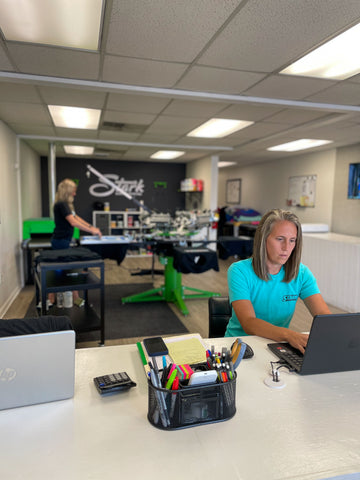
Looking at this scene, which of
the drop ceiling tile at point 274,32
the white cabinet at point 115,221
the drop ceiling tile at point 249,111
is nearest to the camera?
the drop ceiling tile at point 274,32

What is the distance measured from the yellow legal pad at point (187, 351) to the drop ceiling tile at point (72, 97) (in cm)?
272

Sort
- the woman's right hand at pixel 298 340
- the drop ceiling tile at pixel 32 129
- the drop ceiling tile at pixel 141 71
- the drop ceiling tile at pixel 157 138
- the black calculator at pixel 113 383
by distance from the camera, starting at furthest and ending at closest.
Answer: the drop ceiling tile at pixel 157 138 → the drop ceiling tile at pixel 32 129 → the drop ceiling tile at pixel 141 71 → the woman's right hand at pixel 298 340 → the black calculator at pixel 113 383

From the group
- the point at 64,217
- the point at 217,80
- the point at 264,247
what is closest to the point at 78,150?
the point at 64,217

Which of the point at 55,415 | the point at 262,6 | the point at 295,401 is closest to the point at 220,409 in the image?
the point at 295,401

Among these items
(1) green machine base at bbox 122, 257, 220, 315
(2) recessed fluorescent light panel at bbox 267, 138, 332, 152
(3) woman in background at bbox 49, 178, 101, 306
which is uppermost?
(2) recessed fluorescent light panel at bbox 267, 138, 332, 152

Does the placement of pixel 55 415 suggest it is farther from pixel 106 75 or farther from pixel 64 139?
pixel 64 139

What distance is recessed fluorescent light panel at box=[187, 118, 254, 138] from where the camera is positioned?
4.63 metres

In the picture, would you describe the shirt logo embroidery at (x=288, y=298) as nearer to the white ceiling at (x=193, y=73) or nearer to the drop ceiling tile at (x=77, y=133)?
the white ceiling at (x=193, y=73)

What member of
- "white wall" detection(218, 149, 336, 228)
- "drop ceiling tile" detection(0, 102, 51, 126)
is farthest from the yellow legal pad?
"white wall" detection(218, 149, 336, 228)

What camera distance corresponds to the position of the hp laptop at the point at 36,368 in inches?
38.9

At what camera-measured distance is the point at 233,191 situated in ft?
35.2

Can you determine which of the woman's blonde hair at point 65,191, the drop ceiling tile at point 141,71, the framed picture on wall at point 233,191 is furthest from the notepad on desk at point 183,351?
the framed picture on wall at point 233,191

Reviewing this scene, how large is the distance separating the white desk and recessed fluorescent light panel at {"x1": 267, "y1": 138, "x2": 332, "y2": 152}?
522 centimetres

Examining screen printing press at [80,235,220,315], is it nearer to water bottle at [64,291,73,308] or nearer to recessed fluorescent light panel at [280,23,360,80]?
water bottle at [64,291,73,308]
